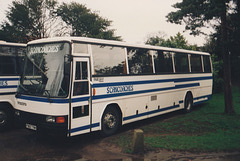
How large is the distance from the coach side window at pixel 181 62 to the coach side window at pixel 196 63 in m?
0.62

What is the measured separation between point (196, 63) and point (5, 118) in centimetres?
1048

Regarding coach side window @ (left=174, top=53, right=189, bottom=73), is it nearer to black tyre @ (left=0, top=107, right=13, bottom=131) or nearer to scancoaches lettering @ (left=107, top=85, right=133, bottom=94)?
scancoaches lettering @ (left=107, top=85, right=133, bottom=94)

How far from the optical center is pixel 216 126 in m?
9.15

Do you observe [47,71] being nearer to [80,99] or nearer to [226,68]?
[80,99]

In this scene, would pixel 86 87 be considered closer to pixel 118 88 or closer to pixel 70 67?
pixel 70 67

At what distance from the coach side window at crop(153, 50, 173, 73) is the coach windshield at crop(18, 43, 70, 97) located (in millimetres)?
4824

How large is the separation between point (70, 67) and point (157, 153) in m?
3.43

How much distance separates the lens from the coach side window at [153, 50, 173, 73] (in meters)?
10.4

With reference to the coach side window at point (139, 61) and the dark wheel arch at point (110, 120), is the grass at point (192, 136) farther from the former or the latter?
the coach side window at point (139, 61)

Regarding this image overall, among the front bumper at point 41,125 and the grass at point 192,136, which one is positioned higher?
the front bumper at point 41,125

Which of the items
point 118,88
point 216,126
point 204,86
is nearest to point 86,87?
point 118,88

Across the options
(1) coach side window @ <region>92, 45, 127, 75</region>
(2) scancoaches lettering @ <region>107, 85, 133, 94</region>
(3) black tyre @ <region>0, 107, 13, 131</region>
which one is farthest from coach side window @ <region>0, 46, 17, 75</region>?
(2) scancoaches lettering @ <region>107, 85, 133, 94</region>

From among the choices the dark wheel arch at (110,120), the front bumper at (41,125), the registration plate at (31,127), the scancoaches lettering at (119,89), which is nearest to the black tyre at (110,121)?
the dark wheel arch at (110,120)

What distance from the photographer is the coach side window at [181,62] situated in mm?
11836
